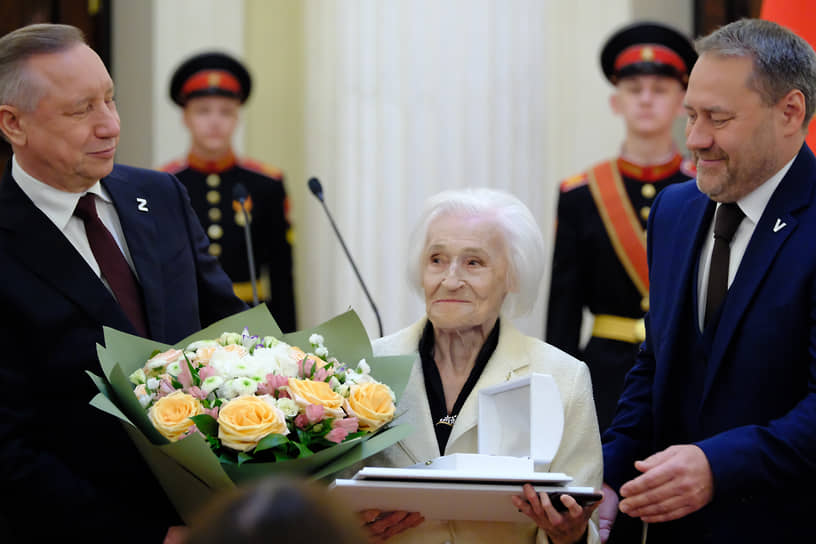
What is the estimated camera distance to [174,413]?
2.22 metres

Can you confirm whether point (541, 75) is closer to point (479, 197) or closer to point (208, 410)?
point (479, 197)

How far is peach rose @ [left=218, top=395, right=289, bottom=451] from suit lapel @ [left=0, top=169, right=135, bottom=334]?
0.47 m

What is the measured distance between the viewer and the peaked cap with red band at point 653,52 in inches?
184

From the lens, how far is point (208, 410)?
2.25 m

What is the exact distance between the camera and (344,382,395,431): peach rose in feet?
7.57

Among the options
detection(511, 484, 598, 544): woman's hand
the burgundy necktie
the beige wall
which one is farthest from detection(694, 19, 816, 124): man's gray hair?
the beige wall

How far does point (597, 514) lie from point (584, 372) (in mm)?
324

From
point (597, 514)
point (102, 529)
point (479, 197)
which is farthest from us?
point (479, 197)

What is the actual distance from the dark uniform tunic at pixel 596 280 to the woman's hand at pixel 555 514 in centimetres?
175

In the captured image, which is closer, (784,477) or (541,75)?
(784,477)

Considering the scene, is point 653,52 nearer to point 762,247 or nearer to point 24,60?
point 762,247

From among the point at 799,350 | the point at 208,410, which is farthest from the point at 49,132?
the point at 799,350

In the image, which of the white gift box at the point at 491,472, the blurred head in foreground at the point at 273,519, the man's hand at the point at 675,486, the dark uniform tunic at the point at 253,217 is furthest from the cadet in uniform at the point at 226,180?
the blurred head in foreground at the point at 273,519

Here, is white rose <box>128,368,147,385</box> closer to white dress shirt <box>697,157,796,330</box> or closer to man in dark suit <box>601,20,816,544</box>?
man in dark suit <box>601,20,816,544</box>
